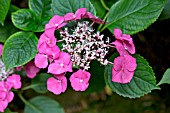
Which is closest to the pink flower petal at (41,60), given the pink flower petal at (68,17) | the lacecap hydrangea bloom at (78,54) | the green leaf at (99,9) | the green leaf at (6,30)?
the lacecap hydrangea bloom at (78,54)

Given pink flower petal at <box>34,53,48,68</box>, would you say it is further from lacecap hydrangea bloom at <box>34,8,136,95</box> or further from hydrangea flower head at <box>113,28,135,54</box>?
hydrangea flower head at <box>113,28,135,54</box>

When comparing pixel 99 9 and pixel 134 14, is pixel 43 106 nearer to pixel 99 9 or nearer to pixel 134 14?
pixel 99 9

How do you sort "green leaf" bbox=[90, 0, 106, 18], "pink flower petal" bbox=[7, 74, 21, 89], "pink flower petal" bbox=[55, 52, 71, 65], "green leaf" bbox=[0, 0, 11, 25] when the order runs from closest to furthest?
"pink flower petal" bbox=[55, 52, 71, 65] < "green leaf" bbox=[0, 0, 11, 25] < "pink flower petal" bbox=[7, 74, 21, 89] < "green leaf" bbox=[90, 0, 106, 18]

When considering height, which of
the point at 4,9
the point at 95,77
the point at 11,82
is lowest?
the point at 95,77

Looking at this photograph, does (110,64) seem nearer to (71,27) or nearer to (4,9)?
(71,27)

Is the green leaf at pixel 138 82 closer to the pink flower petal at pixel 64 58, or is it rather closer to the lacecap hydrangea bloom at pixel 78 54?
the lacecap hydrangea bloom at pixel 78 54

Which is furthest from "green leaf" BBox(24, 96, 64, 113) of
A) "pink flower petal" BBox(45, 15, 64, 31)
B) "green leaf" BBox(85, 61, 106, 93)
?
"pink flower petal" BBox(45, 15, 64, 31)

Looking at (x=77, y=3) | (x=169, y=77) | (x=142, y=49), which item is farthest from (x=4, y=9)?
(x=142, y=49)
